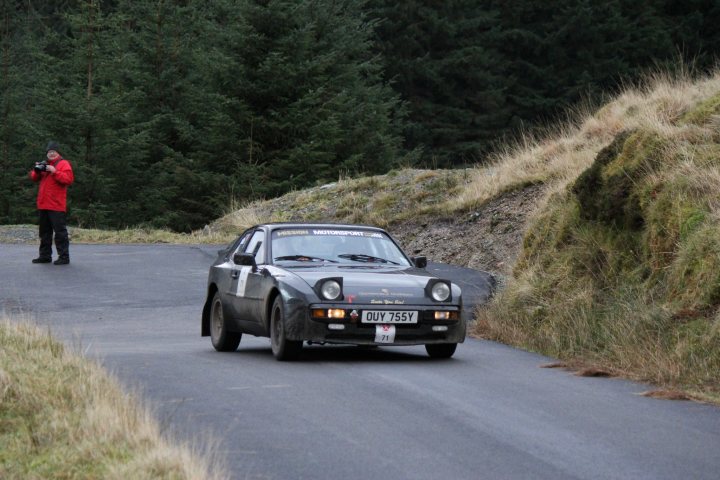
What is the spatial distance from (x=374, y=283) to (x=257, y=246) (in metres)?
1.99

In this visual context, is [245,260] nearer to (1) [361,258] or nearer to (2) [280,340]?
(2) [280,340]

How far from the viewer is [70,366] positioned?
32.4 feet

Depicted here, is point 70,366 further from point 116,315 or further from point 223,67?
point 223,67

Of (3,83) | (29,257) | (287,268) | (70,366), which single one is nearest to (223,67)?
(29,257)

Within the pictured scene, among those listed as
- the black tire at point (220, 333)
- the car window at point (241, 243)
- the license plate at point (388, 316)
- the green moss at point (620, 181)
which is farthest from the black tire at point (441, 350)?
the green moss at point (620, 181)

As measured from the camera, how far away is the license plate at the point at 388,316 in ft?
39.3

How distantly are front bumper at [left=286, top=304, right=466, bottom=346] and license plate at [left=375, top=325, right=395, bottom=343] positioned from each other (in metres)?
0.03

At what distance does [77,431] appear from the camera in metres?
7.27

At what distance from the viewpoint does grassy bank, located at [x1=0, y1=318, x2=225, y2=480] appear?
6.39 metres

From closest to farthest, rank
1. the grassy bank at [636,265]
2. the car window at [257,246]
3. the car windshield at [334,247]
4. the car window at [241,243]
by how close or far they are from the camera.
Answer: the grassy bank at [636,265]
the car windshield at [334,247]
the car window at [257,246]
the car window at [241,243]

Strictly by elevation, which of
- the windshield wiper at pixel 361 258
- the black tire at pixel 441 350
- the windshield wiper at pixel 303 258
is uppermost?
the windshield wiper at pixel 361 258

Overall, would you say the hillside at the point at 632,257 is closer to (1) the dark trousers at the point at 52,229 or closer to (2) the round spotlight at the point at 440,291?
(2) the round spotlight at the point at 440,291

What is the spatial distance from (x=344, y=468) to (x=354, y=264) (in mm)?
5984

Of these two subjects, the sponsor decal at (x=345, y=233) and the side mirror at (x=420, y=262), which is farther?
the sponsor decal at (x=345, y=233)
